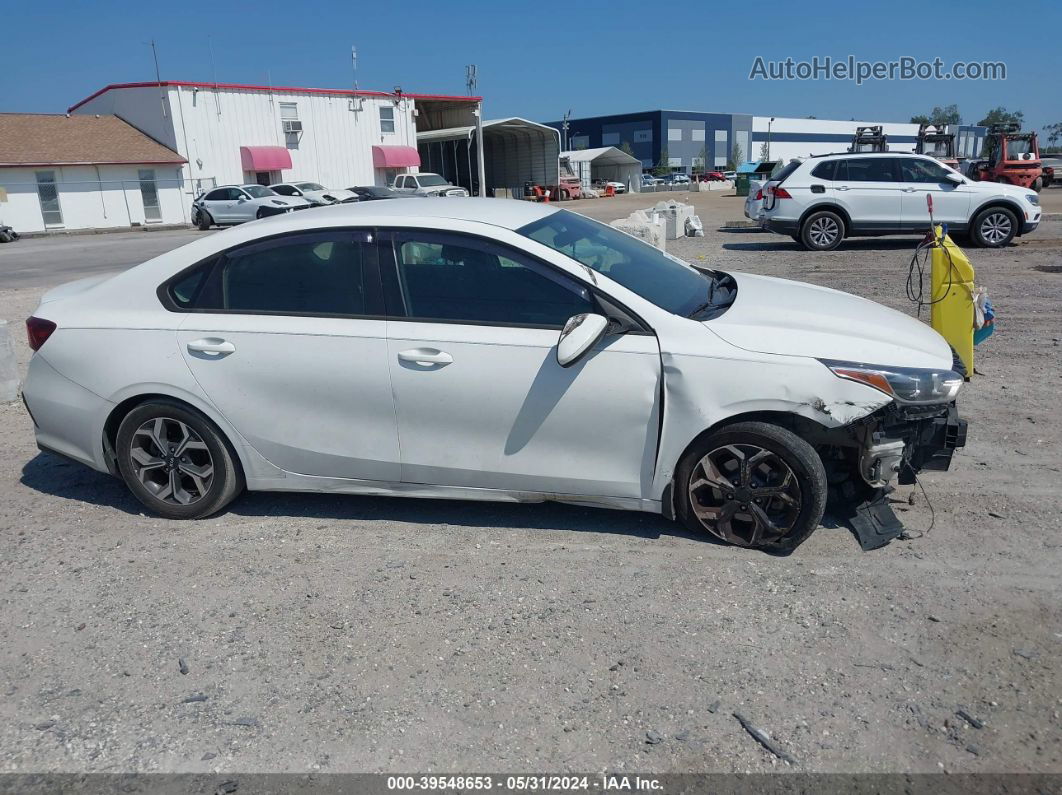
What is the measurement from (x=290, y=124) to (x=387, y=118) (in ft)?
20.9

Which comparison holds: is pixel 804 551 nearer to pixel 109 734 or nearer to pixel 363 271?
pixel 363 271

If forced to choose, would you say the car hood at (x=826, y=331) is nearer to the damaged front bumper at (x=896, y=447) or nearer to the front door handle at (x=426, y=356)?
the damaged front bumper at (x=896, y=447)

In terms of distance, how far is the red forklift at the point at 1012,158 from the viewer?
3177 centimetres

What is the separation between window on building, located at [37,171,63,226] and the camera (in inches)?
1495

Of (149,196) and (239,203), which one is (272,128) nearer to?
(149,196)

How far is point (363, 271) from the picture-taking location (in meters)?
4.27

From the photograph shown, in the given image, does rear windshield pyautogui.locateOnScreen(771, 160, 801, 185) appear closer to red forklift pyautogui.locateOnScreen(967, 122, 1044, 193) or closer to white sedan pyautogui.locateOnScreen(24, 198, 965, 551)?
white sedan pyautogui.locateOnScreen(24, 198, 965, 551)

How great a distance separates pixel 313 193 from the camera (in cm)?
3606

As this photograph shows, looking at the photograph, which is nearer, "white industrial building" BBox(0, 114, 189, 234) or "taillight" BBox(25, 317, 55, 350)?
"taillight" BBox(25, 317, 55, 350)

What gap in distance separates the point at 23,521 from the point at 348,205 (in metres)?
2.53

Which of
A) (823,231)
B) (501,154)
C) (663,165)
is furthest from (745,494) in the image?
(663,165)

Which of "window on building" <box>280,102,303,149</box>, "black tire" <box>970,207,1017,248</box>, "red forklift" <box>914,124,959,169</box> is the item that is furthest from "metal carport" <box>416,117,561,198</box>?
"black tire" <box>970,207,1017,248</box>

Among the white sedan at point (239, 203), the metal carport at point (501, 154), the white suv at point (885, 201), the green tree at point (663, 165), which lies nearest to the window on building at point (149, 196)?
the white sedan at point (239, 203)

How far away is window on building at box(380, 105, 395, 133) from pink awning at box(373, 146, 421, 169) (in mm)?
1136
